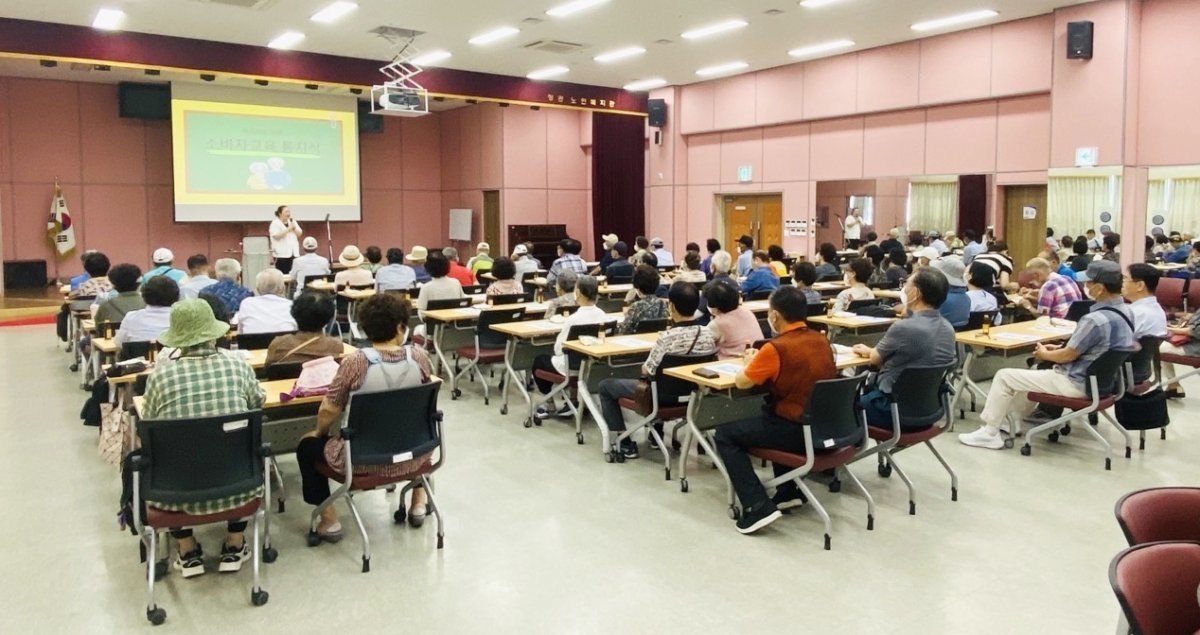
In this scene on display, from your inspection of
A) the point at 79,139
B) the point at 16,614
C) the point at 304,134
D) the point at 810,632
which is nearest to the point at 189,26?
the point at 304,134

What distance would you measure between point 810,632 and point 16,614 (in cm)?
313

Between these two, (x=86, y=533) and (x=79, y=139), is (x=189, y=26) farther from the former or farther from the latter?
(x=86, y=533)

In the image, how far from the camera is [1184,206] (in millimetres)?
10477

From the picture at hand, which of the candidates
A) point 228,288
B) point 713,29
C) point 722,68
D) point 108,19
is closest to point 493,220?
point 722,68

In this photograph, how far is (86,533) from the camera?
14.1ft

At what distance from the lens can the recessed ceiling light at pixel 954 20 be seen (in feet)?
35.8

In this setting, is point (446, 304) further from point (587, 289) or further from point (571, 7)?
point (571, 7)

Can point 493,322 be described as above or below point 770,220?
below

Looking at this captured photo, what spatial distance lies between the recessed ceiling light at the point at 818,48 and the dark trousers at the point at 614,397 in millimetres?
8900

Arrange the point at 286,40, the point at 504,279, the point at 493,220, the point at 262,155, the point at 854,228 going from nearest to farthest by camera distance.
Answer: the point at 504,279, the point at 286,40, the point at 854,228, the point at 262,155, the point at 493,220

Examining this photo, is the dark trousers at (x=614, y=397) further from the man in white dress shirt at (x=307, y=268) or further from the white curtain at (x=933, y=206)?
the white curtain at (x=933, y=206)

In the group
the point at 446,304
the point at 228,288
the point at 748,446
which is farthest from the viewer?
the point at 446,304

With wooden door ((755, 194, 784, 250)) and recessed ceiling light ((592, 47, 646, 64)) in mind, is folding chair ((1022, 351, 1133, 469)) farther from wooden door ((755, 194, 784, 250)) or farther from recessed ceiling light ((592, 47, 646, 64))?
wooden door ((755, 194, 784, 250))

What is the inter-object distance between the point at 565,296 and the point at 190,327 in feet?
14.2
